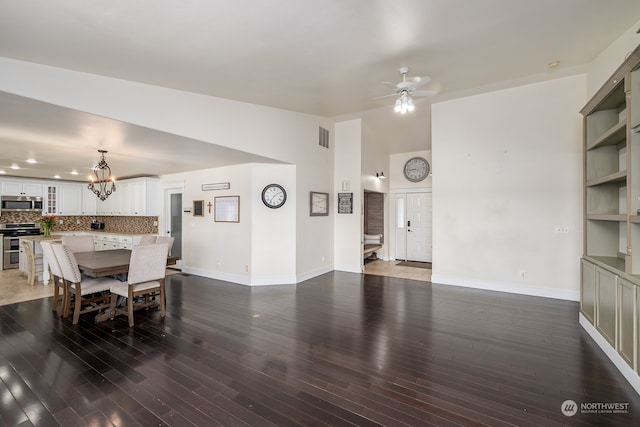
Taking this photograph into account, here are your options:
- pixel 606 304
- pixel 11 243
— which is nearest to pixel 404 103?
pixel 606 304

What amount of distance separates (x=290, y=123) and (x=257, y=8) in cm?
291

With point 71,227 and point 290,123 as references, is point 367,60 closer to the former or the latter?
point 290,123

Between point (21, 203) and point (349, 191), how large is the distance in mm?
8440

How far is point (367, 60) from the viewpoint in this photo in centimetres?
332

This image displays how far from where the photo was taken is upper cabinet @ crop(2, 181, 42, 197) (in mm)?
7086

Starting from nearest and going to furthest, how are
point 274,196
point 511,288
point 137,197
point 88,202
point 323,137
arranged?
point 511,288 → point 274,196 → point 323,137 → point 137,197 → point 88,202

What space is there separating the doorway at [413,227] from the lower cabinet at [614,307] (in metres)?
4.30

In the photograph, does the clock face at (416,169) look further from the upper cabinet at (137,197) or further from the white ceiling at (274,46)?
the upper cabinet at (137,197)

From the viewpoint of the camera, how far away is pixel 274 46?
9.60 ft

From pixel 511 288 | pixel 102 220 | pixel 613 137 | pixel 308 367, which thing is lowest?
pixel 308 367

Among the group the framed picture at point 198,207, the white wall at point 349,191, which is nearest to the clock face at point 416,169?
the white wall at point 349,191

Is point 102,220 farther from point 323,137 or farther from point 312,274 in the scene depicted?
point 323,137

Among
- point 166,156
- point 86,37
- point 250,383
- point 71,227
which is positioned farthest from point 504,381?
point 71,227

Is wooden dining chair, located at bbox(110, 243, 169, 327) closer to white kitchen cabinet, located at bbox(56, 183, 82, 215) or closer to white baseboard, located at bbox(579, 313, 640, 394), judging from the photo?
white baseboard, located at bbox(579, 313, 640, 394)
